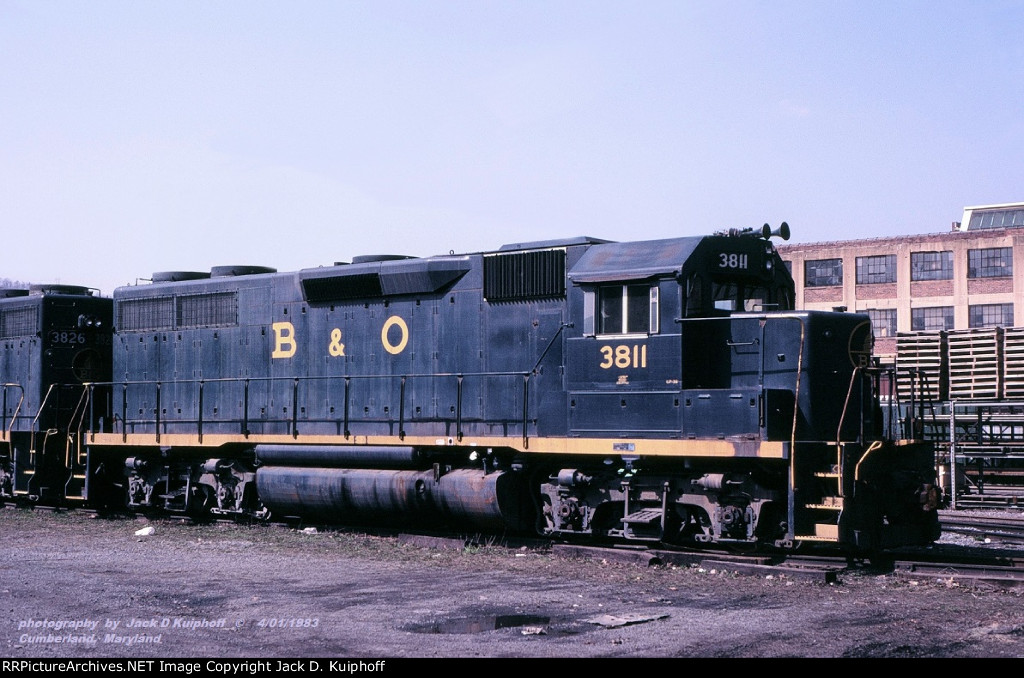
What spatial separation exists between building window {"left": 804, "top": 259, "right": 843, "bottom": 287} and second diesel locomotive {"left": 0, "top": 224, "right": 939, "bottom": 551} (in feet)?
135

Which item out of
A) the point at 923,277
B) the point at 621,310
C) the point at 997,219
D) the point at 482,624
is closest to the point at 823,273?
the point at 923,277

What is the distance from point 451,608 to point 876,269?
47.5 m

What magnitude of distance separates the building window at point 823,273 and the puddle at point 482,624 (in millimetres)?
47602

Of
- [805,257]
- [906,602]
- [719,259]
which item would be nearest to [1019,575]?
[906,602]

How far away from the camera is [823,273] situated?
5403 cm

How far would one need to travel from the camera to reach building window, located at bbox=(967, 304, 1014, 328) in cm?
4997

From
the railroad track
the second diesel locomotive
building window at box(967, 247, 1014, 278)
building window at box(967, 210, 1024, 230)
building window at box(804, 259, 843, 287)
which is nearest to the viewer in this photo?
the railroad track

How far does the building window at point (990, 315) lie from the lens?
164 feet

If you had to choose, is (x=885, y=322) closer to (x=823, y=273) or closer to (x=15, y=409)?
(x=823, y=273)

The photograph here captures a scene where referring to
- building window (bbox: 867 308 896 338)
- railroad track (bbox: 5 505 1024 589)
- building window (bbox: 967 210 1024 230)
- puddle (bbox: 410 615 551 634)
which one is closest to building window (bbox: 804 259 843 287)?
building window (bbox: 867 308 896 338)

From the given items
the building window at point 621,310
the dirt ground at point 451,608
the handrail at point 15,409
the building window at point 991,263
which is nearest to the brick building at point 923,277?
the building window at point 991,263

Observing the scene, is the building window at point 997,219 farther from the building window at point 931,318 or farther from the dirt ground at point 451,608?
the dirt ground at point 451,608

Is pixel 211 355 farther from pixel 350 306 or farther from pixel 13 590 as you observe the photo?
pixel 13 590

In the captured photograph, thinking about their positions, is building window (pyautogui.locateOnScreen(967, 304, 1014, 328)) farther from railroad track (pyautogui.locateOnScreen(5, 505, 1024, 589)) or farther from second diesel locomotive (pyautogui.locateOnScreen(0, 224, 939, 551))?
second diesel locomotive (pyautogui.locateOnScreen(0, 224, 939, 551))
